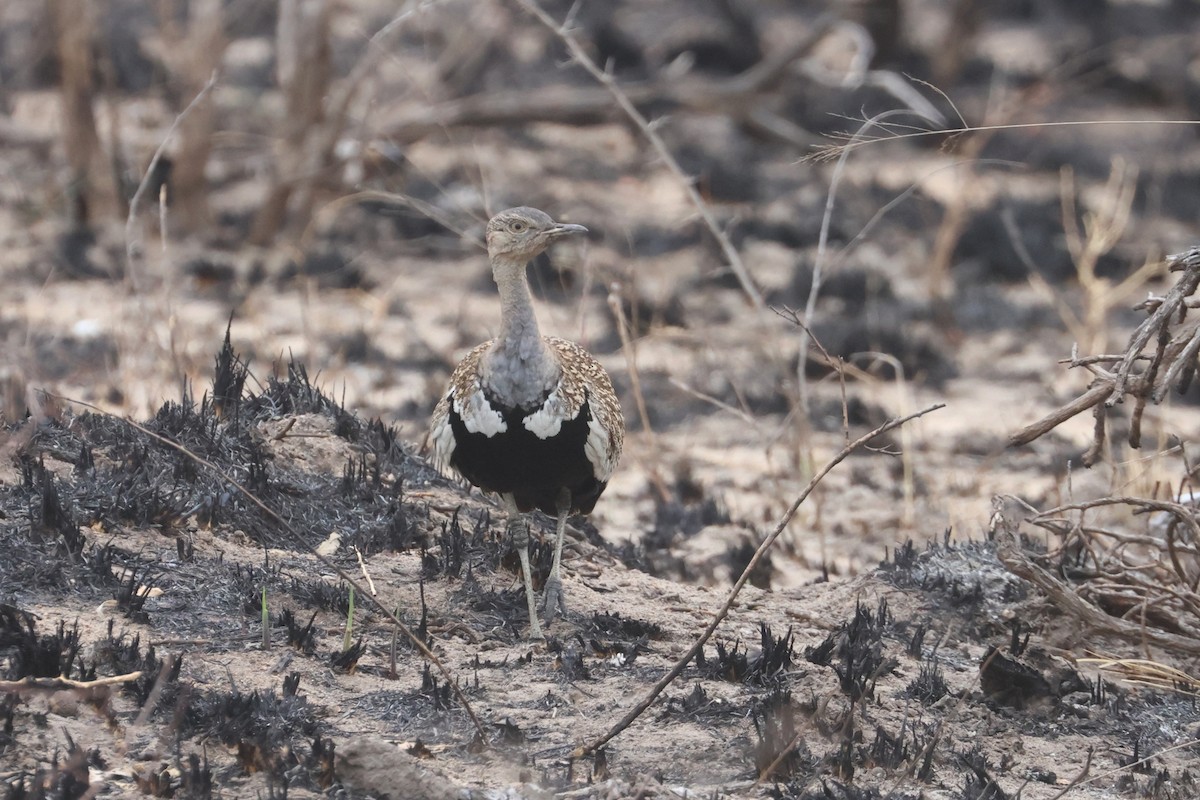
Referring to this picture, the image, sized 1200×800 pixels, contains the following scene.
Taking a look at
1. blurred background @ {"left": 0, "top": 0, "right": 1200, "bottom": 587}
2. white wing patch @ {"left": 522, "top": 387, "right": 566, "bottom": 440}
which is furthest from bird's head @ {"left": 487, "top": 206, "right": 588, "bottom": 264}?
blurred background @ {"left": 0, "top": 0, "right": 1200, "bottom": 587}

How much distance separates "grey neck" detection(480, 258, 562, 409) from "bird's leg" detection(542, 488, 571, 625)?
1.66ft

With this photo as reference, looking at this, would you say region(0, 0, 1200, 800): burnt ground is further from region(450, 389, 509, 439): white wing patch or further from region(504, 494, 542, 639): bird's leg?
region(450, 389, 509, 439): white wing patch

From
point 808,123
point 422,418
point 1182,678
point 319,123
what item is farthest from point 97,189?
point 1182,678

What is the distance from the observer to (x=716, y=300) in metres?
11.4

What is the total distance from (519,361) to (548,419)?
0.21m

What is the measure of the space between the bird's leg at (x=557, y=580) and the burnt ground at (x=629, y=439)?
7 cm

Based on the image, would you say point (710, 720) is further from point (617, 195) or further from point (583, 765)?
point (617, 195)

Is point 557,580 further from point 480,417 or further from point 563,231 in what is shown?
point 563,231

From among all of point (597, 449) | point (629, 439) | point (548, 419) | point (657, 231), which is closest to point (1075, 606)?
point (597, 449)

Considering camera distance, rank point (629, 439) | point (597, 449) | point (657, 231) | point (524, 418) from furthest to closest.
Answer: point (657, 231) → point (629, 439) → point (597, 449) → point (524, 418)

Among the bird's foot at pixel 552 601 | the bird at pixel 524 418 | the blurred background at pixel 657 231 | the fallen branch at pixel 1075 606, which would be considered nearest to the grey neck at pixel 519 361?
the bird at pixel 524 418

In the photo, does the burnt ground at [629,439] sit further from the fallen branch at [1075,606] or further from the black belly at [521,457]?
the black belly at [521,457]

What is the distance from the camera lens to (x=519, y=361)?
15.2 ft

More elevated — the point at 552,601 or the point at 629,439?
the point at 629,439
